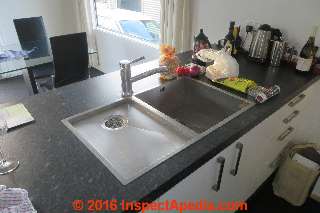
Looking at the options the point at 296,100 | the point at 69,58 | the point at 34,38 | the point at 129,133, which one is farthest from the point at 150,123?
the point at 34,38

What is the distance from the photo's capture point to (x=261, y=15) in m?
1.70

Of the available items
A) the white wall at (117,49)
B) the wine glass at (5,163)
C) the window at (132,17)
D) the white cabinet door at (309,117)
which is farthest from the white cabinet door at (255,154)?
the window at (132,17)

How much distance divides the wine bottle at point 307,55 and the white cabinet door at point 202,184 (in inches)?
32.7

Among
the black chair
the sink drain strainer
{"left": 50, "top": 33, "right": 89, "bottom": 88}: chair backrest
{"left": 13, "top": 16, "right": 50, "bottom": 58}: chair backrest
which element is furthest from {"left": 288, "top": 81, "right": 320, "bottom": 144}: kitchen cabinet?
{"left": 13, "top": 16, "right": 50, "bottom": 58}: chair backrest

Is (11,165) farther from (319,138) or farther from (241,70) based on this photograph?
(319,138)

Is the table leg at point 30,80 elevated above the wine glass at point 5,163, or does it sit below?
below

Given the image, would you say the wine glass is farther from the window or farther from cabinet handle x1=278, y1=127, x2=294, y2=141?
the window

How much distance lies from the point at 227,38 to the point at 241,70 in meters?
0.30

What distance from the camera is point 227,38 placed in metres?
1.75

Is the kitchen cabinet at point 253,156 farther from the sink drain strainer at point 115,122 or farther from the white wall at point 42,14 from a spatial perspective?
the white wall at point 42,14

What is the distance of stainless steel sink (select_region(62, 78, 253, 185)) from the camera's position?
3.01 ft

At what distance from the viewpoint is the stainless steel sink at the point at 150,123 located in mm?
917

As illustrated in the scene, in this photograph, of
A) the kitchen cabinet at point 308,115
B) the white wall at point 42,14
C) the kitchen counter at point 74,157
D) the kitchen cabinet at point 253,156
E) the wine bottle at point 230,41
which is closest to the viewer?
the kitchen counter at point 74,157

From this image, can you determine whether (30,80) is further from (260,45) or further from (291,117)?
(291,117)
